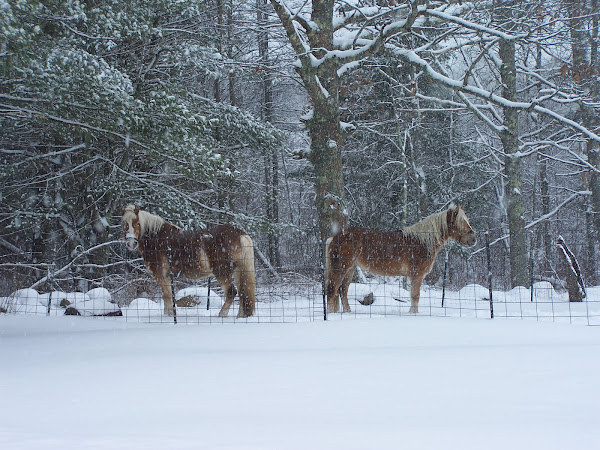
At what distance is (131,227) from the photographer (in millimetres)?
9641

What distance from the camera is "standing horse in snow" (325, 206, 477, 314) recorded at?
966cm

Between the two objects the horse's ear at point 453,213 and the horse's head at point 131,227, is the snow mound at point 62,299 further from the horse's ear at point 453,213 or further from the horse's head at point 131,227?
the horse's ear at point 453,213

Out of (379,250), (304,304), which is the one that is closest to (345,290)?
(379,250)

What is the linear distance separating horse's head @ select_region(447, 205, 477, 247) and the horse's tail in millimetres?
3122

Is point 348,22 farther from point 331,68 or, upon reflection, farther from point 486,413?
point 486,413

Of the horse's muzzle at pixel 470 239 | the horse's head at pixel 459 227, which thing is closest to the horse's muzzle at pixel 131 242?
the horse's head at pixel 459 227

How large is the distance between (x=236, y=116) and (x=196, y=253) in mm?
6341

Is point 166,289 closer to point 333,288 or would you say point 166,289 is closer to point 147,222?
point 147,222

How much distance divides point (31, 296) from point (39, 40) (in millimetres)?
5102

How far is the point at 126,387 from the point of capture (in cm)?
461

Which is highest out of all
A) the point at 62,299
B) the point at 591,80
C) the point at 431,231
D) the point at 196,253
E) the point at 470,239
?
the point at 591,80

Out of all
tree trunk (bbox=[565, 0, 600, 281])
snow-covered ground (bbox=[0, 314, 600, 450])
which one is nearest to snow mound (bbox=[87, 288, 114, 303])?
snow-covered ground (bbox=[0, 314, 600, 450])

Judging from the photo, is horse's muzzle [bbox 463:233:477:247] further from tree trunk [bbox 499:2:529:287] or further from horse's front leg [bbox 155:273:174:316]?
tree trunk [bbox 499:2:529:287]

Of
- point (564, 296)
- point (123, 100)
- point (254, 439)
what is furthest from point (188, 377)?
point (564, 296)
